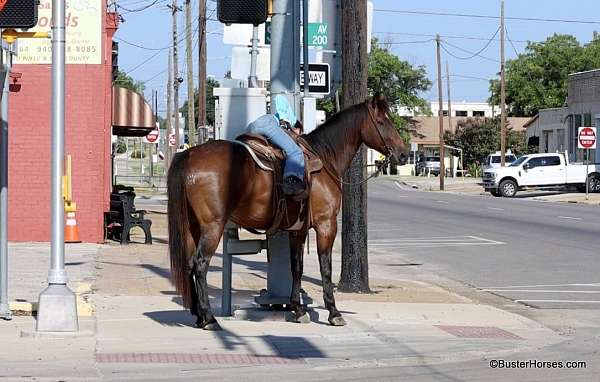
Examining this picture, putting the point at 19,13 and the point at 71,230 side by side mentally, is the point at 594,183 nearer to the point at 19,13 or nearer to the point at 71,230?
the point at 71,230

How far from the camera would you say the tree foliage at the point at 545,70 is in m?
112

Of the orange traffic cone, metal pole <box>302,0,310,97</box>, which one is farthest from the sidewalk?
the orange traffic cone

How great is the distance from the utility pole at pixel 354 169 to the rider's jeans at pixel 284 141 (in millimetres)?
3917

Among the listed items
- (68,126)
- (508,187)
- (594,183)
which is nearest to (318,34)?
(68,126)

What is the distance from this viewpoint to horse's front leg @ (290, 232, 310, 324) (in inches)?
461

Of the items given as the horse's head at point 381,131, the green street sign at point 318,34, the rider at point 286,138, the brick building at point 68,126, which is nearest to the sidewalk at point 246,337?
the rider at point 286,138

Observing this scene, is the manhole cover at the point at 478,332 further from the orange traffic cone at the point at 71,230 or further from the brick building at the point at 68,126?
the brick building at the point at 68,126

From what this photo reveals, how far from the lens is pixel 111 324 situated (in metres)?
11.2

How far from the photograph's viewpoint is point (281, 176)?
11125 millimetres

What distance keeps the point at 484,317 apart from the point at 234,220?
137 inches

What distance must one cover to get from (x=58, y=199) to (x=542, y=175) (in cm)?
4417

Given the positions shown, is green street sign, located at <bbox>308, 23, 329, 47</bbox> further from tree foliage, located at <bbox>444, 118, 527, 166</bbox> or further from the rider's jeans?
tree foliage, located at <bbox>444, 118, 527, 166</bbox>

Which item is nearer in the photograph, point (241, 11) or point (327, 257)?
point (241, 11)

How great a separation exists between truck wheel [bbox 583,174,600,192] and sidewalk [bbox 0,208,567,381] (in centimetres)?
3861
